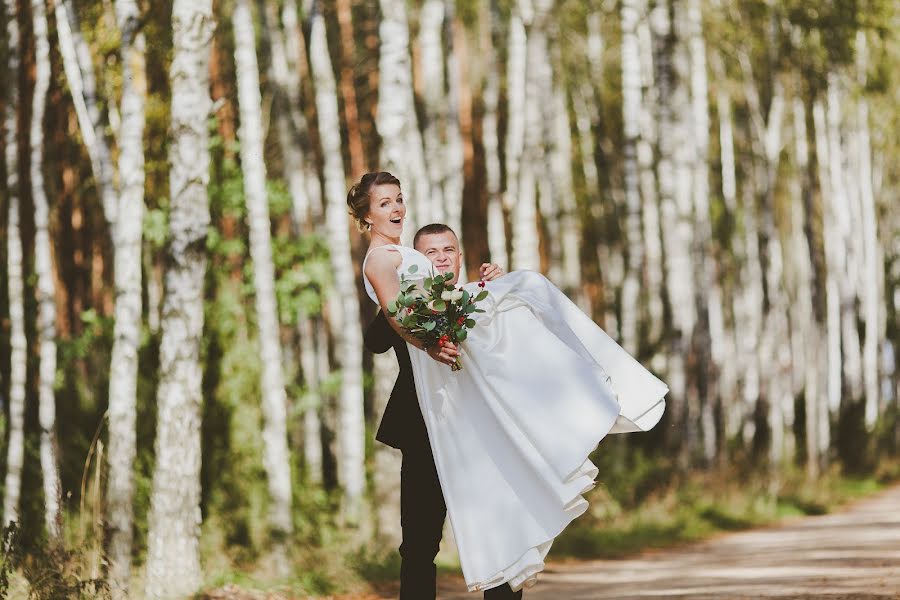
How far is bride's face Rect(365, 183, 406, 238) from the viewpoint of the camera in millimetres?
6023

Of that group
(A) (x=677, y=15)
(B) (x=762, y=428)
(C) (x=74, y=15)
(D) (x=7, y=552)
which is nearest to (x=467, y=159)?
(A) (x=677, y=15)

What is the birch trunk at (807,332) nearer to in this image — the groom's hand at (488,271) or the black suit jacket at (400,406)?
the groom's hand at (488,271)

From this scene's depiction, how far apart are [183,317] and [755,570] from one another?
4.63m

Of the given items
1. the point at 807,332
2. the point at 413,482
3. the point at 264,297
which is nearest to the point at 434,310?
the point at 413,482

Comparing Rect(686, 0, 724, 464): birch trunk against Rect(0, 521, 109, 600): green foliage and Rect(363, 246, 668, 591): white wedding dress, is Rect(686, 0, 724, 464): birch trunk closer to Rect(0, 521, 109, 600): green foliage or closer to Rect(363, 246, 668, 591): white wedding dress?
Rect(0, 521, 109, 600): green foliage

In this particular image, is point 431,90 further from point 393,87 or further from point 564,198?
point 393,87

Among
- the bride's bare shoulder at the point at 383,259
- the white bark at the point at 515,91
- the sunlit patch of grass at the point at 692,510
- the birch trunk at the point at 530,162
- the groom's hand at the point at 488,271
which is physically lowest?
the sunlit patch of grass at the point at 692,510

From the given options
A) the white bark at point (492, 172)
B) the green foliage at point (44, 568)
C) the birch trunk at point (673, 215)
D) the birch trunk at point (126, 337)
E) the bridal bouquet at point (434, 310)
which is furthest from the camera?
the white bark at point (492, 172)

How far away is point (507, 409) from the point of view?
235 inches

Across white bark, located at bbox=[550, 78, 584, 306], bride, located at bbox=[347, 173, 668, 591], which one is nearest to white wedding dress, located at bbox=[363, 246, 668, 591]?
bride, located at bbox=[347, 173, 668, 591]

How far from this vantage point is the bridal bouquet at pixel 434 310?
5703 mm

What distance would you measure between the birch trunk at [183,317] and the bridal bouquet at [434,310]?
162 inches

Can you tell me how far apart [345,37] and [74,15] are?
8575 mm

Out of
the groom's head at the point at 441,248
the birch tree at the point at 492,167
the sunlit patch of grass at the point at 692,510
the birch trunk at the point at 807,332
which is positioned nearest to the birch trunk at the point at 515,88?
the birch tree at the point at 492,167
